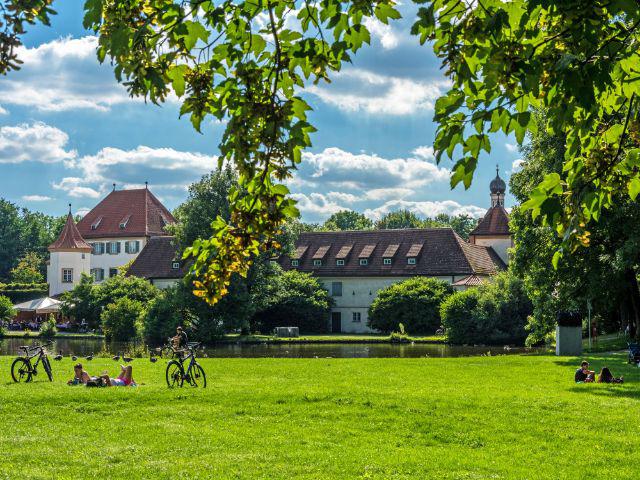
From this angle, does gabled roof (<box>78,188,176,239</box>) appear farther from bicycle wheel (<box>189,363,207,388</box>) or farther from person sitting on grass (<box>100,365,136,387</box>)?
bicycle wheel (<box>189,363,207,388</box>)

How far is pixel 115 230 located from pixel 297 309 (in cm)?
3403

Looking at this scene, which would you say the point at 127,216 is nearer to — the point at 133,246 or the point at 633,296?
the point at 133,246

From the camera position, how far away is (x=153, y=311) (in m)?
51.3

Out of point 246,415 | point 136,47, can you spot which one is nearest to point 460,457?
point 246,415

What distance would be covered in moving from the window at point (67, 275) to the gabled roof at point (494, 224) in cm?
3903

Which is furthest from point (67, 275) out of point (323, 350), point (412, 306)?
point (323, 350)

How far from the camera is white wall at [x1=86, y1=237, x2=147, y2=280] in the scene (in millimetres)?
86812

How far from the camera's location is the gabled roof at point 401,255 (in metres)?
63.5

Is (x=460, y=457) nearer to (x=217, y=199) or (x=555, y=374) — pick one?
(x=555, y=374)

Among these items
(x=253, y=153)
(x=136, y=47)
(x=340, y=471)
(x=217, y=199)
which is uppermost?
(x=217, y=199)

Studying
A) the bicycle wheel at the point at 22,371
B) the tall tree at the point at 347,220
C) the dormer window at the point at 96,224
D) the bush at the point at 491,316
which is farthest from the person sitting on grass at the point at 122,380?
the tall tree at the point at 347,220

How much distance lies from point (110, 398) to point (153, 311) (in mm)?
34524

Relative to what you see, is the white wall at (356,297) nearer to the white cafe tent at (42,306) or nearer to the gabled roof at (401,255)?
the gabled roof at (401,255)

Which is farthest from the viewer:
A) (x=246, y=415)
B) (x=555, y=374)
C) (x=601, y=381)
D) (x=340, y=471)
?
(x=555, y=374)
